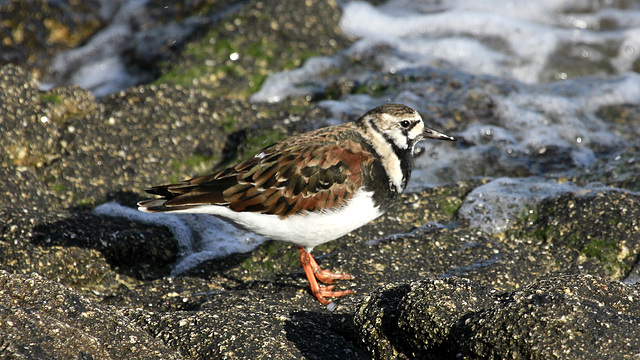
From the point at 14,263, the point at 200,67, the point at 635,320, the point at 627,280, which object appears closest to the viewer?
the point at 635,320

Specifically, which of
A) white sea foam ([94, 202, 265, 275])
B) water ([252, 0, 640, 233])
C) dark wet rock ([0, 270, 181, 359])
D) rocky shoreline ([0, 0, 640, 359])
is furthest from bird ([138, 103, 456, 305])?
water ([252, 0, 640, 233])

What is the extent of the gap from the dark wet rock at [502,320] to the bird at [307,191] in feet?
3.06

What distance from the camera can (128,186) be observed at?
5.86 meters

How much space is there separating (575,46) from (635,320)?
8597mm

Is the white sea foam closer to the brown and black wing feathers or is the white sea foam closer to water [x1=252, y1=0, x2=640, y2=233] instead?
the brown and black wing feathers

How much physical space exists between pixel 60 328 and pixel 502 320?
211 cm

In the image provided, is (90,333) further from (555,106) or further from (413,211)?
(555,106)

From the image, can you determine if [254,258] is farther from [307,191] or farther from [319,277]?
[307,191]

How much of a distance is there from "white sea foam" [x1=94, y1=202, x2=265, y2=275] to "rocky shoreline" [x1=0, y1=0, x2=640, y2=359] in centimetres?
11

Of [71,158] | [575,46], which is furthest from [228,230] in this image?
[575,46]

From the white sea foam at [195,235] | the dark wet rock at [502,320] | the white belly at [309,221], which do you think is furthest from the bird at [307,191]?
the dark wet rock at [502,320]

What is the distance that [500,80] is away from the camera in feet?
27.5

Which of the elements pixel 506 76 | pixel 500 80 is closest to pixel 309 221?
pixel 500 80

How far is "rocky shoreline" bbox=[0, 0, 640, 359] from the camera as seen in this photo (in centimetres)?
293
